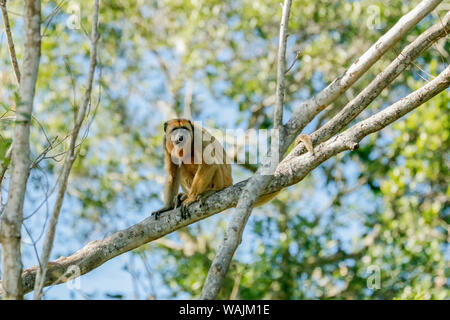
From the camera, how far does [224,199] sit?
5508 millimetres

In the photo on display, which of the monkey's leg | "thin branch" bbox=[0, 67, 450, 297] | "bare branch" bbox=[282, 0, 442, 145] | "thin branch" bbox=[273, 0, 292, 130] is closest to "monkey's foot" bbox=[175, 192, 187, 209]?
the monkey's leg

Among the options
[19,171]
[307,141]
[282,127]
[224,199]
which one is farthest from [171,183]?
[19,171]

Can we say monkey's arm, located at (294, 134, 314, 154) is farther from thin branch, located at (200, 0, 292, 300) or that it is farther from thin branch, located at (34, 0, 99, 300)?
thin branch, located at (34, 0, 99, 300)

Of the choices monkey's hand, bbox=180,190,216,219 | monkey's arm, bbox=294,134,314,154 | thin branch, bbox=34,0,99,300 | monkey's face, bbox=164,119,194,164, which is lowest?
thin branch, bbox=34,0,99,300

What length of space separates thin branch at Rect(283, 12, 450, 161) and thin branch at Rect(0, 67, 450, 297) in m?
0.39

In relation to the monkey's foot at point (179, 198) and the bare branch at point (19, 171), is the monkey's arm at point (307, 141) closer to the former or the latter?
the monkey's foot at point (179, 198)

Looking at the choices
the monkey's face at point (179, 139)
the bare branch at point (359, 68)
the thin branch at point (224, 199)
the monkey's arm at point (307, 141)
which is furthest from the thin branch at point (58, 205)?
the monkey's face at point (179, 139)

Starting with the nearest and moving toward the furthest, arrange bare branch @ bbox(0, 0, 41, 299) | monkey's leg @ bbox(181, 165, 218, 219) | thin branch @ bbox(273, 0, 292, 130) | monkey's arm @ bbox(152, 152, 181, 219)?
bare branch @ bbox(0, 0, 41, 299) → thin branch @ bbox(273, 0, 292, 130) → monkey's leg @ bbox(181, 165, 218, 219) → monkey's arm @ bbox(152, 152, 181, 219)

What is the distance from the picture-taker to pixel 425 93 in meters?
4.73

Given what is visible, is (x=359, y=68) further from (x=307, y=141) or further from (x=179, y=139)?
(x=179, y=139)

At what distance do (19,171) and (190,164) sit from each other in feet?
12.6

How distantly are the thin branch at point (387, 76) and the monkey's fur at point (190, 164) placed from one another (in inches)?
57.8

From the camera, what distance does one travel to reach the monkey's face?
275 inches

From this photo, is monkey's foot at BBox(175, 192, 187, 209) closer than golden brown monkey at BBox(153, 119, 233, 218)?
No
